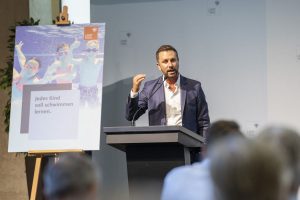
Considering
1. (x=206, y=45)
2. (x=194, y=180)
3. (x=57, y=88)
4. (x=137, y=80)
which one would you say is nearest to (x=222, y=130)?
(x=194, y=180)

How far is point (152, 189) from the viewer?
3404mm

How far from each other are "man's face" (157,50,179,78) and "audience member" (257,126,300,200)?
2.87 m

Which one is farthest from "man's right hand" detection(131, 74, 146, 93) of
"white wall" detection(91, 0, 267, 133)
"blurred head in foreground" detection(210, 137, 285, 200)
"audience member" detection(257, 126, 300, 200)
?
"blurred head in foreground" detection(210, 137, 285, 200)

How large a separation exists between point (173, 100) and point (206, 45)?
1.31 metres

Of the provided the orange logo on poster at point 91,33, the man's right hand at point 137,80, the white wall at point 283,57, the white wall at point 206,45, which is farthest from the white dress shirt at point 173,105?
the white wall at point 283,57

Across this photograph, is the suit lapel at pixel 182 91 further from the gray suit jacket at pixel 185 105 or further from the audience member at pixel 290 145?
the audience member at pixel 290 145

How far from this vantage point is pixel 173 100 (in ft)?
14.3

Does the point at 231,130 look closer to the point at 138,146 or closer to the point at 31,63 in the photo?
the point at 138,146

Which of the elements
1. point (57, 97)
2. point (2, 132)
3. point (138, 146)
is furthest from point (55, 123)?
point (2, 132)

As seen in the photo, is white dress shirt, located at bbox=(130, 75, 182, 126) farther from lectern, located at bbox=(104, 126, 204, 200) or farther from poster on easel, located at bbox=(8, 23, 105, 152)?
lectern, located at bbox=(104, 126, 204, 200)

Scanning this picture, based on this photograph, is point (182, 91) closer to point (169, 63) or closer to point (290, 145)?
point (169, 63)

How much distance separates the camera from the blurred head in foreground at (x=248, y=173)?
3.33ft

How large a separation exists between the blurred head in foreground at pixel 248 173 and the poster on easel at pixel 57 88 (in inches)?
125

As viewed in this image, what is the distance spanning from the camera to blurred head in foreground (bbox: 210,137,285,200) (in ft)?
3.33
